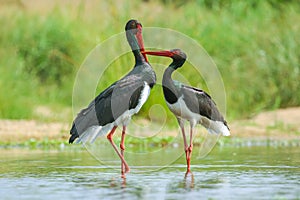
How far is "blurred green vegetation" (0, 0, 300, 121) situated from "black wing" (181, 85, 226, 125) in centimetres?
385

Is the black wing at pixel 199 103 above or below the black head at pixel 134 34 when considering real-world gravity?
below

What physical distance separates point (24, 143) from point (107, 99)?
141 inches

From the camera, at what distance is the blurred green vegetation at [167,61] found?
14273mm

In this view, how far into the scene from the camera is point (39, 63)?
16609mm

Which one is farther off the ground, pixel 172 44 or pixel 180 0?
pixel 180 0

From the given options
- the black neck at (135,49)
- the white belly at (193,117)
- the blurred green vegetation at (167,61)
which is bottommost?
the white belly at (193,117)

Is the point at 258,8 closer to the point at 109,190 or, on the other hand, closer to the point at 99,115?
the point at 99,115

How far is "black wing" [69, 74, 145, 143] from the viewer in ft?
28.7

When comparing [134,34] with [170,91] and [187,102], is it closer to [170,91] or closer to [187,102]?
[170,91]

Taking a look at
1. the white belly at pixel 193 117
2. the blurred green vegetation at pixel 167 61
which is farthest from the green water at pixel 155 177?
the blurred green vegetation at pixel 167 61

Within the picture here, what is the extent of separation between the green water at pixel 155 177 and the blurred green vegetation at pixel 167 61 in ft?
10.9

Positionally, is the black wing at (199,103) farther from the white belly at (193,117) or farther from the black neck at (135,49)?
the black neck at (135,49)

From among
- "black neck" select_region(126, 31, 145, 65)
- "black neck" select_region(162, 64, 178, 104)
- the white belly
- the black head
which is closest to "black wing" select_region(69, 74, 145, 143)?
"black neck" select_region(162, 64, 178, 104)

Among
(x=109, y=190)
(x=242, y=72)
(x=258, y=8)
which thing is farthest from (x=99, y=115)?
(x=258, y=8)
